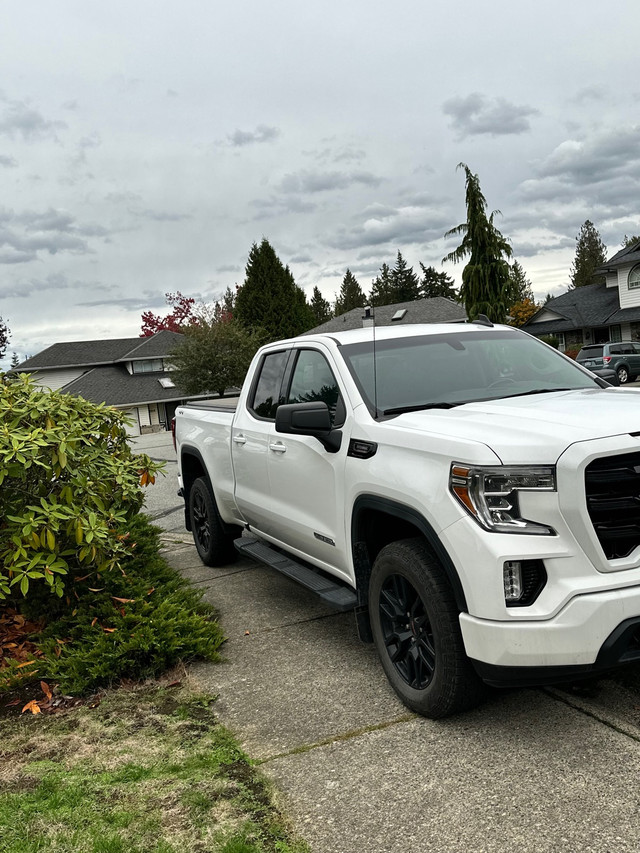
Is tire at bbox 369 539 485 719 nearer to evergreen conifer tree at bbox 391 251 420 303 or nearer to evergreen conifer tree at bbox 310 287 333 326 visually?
evergreen conifer tree at bbox 391 251 420 303

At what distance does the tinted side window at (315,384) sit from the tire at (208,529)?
1.87m

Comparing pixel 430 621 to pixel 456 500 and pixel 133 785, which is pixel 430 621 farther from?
pixel 133 785

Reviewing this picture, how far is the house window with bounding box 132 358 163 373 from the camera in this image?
59281mm

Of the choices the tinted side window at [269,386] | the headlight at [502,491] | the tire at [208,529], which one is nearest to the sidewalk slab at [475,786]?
the headlight at [502,491]

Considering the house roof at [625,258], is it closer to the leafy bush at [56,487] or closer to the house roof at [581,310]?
the house roof at [581,310]

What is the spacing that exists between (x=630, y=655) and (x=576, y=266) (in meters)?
103

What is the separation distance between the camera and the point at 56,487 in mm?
5598

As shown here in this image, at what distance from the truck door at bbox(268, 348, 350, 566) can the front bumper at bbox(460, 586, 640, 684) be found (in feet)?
4.37

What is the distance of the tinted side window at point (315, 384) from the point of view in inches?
179

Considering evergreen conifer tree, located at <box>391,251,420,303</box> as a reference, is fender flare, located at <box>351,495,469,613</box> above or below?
below

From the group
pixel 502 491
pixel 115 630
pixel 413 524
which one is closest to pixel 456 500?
pixel 502 491

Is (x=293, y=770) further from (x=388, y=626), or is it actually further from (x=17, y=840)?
(x=17, y=840)

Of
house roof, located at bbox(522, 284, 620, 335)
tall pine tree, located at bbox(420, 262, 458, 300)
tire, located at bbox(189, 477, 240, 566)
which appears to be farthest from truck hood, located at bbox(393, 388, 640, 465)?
tall pine tree, located at bbox(420, 262, 458, 300)

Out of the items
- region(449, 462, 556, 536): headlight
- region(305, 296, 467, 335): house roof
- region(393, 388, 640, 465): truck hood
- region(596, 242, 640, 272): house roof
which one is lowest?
region(449, 462, 556, 536): headlight
